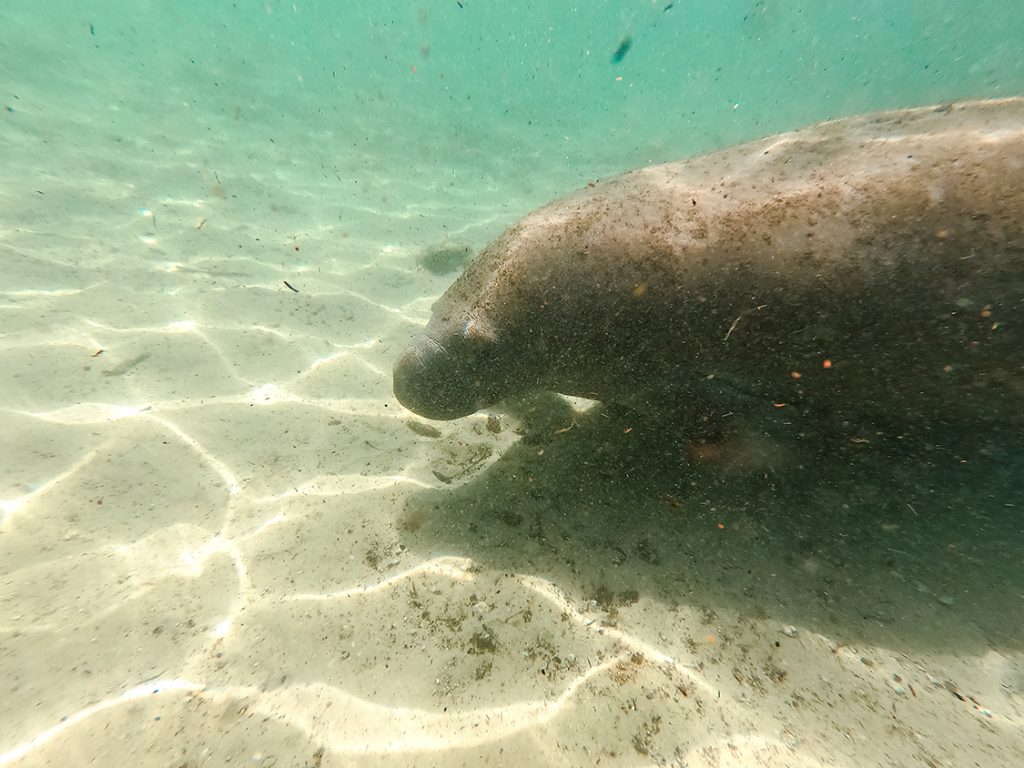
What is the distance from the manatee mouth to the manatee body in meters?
0.02

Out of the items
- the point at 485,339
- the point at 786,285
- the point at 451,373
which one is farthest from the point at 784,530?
the point at 451,373

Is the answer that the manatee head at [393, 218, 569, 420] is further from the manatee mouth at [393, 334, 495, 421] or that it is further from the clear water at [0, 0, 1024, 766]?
the clear water at [0, 0, 1024, 766]

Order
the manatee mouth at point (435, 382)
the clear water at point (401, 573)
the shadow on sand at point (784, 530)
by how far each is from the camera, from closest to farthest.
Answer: the clear water at point (401, 573), the shadow on sand at point (784, 530), the manatee mouth at point (435, 382)

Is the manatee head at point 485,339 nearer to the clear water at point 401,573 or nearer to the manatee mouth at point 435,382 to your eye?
the manatee mouth at point 435,382

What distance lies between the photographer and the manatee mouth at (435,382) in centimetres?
317

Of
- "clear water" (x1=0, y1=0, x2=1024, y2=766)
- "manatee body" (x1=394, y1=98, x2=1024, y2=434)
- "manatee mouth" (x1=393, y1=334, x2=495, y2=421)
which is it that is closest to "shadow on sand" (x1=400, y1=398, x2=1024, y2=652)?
"clear water" (x1=0, y1=0, x2=1024, y2=766)

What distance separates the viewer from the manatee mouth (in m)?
3.17

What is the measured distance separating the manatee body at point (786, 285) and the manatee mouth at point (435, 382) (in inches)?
0.8

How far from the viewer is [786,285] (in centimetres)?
259

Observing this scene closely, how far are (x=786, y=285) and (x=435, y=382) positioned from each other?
86.8 inches

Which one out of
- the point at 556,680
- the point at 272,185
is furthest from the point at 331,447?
the point at 272,185

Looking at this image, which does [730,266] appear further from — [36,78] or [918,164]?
[36,78]

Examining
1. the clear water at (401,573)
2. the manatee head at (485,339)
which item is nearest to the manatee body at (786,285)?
the manatee head at (485,339)

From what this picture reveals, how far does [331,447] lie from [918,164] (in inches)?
165
